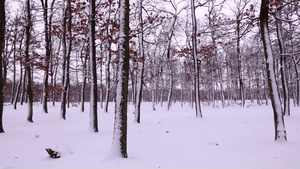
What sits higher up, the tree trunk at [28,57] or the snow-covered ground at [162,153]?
the tree trunk at [28,57]

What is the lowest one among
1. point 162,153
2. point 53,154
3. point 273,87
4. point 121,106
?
point 162,153

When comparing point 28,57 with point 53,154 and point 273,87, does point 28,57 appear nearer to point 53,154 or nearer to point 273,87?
point 53,154

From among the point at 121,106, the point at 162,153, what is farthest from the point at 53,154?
the point at 162,153

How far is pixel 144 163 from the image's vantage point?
480 centimetres

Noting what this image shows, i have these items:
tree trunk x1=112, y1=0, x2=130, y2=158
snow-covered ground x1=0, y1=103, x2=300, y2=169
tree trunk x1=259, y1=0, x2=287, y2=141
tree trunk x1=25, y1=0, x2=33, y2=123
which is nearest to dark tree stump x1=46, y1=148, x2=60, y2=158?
snow-covered ground x1=0, y1=103, x2=300, y2=169

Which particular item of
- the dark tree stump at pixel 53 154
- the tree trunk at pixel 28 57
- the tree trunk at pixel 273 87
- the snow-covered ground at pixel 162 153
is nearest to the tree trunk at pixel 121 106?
the snow-covered ground at pixel 162 153

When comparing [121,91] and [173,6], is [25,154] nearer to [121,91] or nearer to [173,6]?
[121,91]

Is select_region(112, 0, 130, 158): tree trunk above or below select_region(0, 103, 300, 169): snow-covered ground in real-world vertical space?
above

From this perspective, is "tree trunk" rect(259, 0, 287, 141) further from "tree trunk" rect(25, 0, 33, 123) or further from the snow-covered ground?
"tree trunk" rect(25, 0, 33, 123)

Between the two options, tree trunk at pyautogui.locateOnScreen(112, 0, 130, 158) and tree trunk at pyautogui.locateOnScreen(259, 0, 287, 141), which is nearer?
tree trunk at pyautogui.locateOnScreen(112, 0, 130, 158)

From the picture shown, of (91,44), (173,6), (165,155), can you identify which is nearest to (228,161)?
(165,155)

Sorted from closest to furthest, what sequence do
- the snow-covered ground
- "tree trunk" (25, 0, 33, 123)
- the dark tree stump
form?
the snow-covered ground, the dark tree stump, "tree trunk" (25, 0, 33, 123)

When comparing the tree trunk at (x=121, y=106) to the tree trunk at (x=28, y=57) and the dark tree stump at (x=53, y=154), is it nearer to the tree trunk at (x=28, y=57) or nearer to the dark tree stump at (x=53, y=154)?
the dark tree stump at (x=53, y=154)

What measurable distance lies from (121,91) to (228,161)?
11.7 feet
